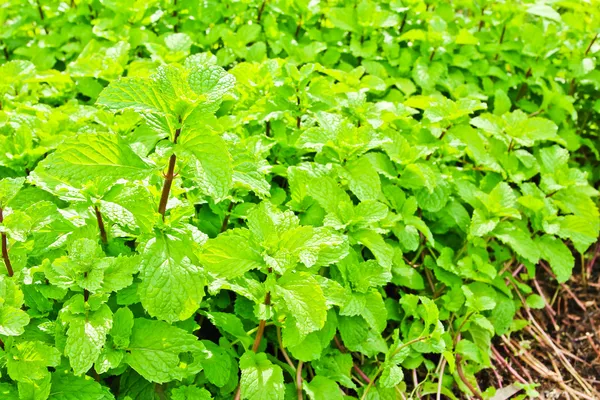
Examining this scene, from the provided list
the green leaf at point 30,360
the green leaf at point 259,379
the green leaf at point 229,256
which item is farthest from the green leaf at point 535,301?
the green leaf at point 30,360

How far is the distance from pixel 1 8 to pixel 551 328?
2.83 m

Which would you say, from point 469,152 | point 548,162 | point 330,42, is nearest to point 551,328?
point 548,162

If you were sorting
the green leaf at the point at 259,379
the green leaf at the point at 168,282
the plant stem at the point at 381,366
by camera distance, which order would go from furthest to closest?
the plant stem at the point at 381,366 → the green leaf at the point at 259,379 → the green leaf at the point at 168,282

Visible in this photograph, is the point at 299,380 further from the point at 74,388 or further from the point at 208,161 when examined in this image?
the point at 208,161

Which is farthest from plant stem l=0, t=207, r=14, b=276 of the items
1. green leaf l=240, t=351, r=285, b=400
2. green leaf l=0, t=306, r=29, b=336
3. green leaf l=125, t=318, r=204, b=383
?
green leaf l=240, t=351, r=285, b=400

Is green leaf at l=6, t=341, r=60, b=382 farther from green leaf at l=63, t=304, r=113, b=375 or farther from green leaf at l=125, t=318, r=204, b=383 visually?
green leaf at l=125, t=318, r=204, b=383

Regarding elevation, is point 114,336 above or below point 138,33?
below

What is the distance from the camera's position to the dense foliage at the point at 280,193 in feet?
4.51

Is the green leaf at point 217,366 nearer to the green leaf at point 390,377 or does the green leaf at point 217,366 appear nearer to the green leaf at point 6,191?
the green leaf at point 390,377

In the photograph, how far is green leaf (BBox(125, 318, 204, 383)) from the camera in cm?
141

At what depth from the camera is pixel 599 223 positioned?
7.82 feet

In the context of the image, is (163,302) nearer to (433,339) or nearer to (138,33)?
(433,339)

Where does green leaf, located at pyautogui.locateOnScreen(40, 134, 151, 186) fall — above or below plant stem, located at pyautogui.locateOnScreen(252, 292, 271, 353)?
above

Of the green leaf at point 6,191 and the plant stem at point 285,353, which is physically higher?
the green leaf at point 6,191
